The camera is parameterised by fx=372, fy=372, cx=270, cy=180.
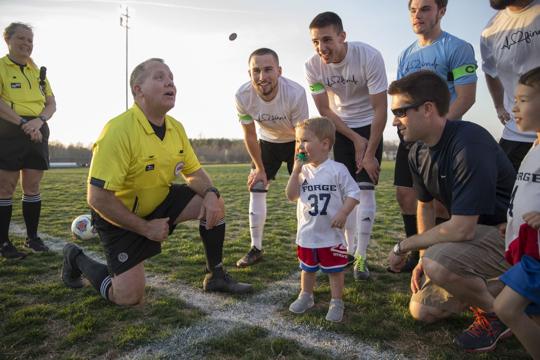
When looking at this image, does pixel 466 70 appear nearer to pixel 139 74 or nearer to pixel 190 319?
pixel 139 74

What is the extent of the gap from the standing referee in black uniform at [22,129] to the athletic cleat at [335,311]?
388 centimetres

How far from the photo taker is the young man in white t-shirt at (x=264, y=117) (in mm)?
4297

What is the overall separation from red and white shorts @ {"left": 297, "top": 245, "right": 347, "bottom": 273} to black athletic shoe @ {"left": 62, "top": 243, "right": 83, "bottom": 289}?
2266 millimetres

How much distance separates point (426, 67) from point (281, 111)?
1.67 metres

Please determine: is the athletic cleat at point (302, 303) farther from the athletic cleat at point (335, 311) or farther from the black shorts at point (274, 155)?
the black shorts at point (274, 155)

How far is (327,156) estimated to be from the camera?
11.3 feet

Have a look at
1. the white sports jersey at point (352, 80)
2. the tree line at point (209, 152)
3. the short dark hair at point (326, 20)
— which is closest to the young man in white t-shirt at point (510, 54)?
the white sports jersey at point (352, 80)

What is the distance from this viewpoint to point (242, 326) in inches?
113

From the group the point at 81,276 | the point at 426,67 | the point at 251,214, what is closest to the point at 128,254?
the point at 81,276

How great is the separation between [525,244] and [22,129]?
547cm

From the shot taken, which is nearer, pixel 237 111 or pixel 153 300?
pixel 153 300

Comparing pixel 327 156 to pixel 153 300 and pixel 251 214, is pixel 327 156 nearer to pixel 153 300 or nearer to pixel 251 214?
pixel 251 214

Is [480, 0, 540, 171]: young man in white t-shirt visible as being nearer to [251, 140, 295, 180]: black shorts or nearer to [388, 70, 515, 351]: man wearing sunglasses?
[388, 70, 515, 351]: man wearing sunglasses

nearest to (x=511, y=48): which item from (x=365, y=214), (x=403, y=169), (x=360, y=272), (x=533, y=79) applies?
(x=403, y=169)
